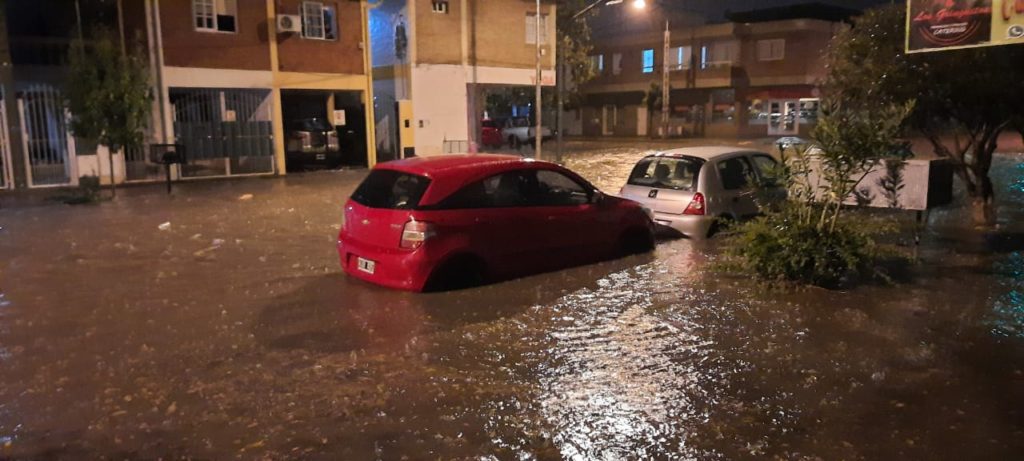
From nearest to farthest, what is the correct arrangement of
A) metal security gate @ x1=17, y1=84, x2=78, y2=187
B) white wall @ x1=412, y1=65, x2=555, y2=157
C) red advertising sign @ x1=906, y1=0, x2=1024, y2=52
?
1. red advertising sign @ x1=906, y1=0, x2=1024, y2=52
2. metal security gate @ x1=17, y1=84, x2=78, y2=187
3. white wall @ x1=412, y1=65, x2=555, y2=157

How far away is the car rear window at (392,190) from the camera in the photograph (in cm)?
782

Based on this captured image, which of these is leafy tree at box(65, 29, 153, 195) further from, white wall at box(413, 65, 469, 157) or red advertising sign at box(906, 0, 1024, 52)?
red advertising sign at box(906, 0, 1024, 52)

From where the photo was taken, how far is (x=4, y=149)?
63.0 ft

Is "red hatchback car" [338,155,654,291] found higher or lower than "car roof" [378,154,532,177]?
lower

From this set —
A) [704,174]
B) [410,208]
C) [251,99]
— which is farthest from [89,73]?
[704,174]

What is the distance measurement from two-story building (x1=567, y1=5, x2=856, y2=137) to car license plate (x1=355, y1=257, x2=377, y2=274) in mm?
41461

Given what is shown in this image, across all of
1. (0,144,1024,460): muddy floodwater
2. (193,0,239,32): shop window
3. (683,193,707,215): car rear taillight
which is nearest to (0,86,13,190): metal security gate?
(193,0,239,32): shop window

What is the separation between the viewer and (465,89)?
29.5m

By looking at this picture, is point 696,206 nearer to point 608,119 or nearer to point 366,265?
point 366,265

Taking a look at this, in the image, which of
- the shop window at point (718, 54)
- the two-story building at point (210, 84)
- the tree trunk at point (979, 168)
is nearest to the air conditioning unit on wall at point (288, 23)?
the two-story building at point (210, 84)

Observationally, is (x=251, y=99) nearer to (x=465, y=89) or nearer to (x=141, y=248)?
(x=465, y=89)

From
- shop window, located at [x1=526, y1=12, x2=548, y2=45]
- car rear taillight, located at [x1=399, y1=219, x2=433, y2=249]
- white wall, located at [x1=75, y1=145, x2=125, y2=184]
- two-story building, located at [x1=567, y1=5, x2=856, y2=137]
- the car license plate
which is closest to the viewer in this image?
car rear taillight, located at [x1=399, y1=219, x2=433, y2=249]

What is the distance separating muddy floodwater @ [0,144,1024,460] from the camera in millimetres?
4625

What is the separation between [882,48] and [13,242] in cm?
1388
